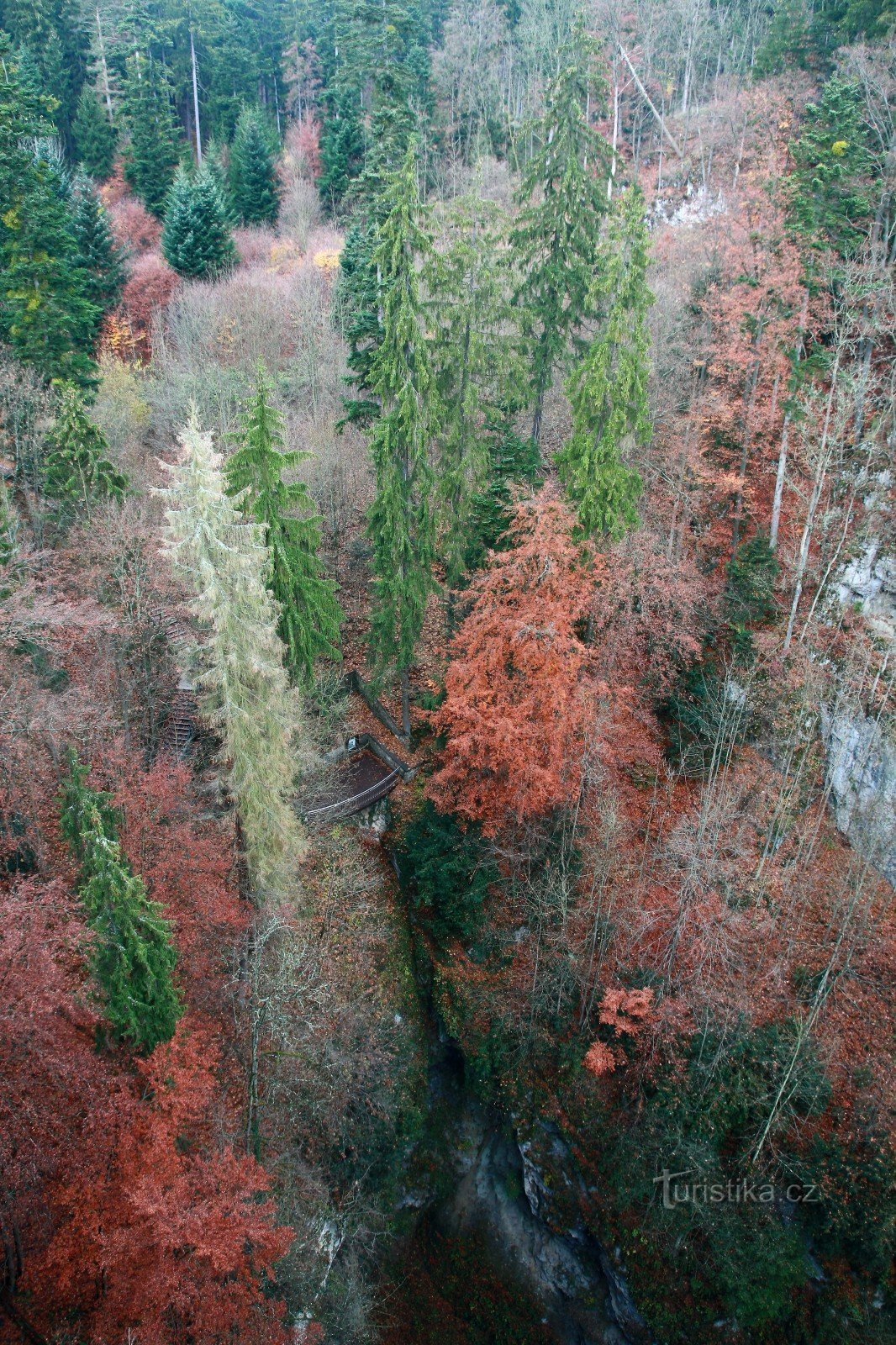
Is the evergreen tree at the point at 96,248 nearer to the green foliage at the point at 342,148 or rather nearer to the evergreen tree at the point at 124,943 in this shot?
the green foliage at the point at 342,148

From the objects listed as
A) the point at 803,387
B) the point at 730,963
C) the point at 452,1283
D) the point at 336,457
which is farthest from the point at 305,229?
the point at 452,1283

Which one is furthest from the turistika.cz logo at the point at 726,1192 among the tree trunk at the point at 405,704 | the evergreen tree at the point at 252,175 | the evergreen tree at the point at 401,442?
the evergreen tree at the point at 252,175

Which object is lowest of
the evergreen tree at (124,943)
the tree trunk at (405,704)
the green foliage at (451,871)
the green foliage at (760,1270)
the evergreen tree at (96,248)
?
the green foliage at (760,1270)

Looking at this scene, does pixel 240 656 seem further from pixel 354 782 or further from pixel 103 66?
pixel 103 66

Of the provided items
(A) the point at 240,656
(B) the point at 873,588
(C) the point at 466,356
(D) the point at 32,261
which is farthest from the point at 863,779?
(D) the point at 32,261

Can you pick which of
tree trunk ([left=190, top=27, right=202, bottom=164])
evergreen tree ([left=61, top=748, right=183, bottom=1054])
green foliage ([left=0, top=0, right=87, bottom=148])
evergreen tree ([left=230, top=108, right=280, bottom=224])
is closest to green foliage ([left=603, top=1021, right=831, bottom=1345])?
evergreen tree ([left=61, top=748, right=183, bottom=1054])

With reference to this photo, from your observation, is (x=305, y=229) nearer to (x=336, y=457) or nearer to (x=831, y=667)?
(x=336, y=457)
